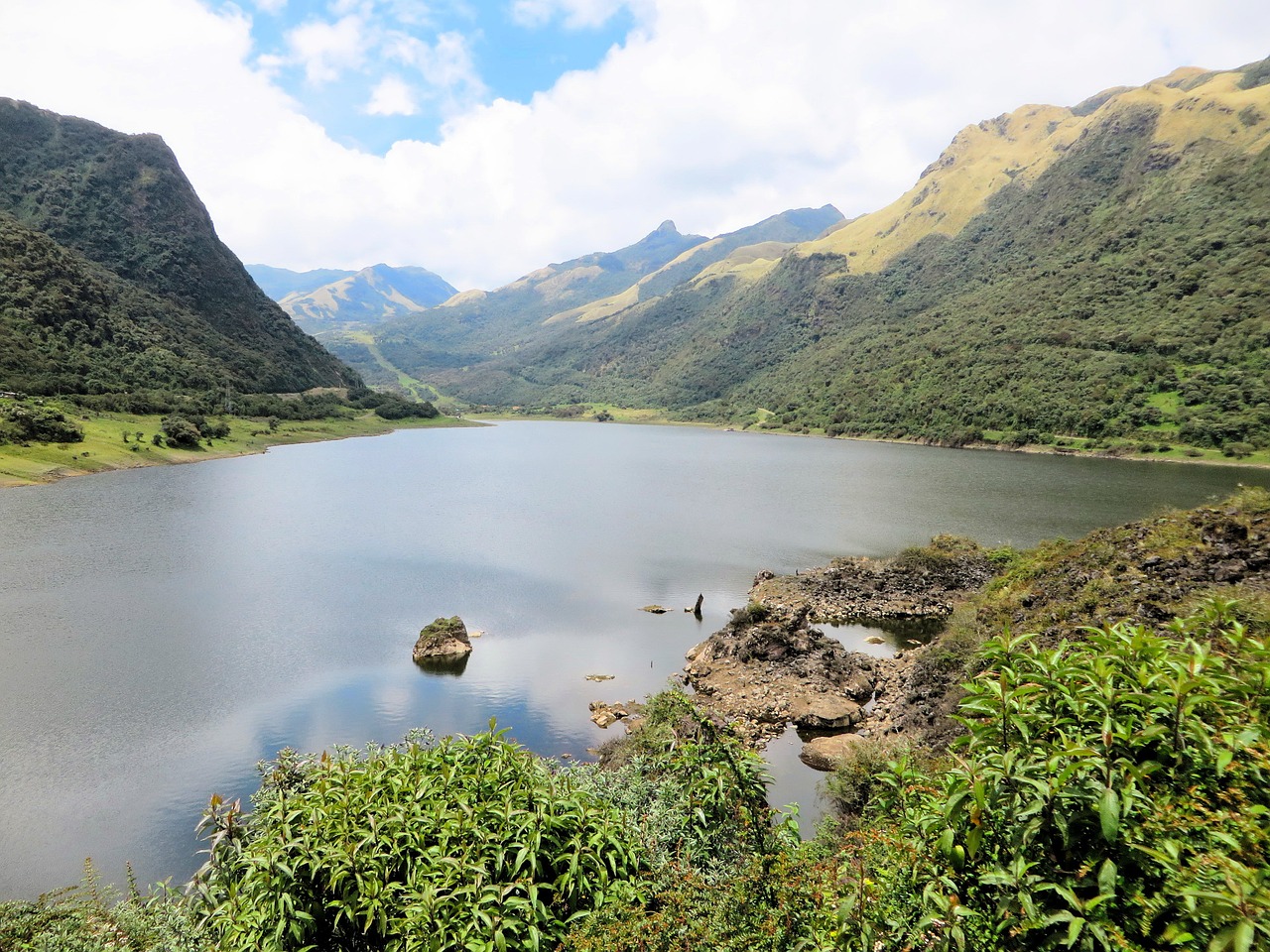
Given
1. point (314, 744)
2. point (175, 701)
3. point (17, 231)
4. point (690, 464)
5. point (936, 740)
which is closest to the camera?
point (936, 740)

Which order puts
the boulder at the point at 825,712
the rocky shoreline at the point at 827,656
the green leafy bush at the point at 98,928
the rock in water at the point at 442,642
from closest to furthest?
the green leafy bush at the point at 98,928, the rocky shoreline at the point at 827,656, the boulder at the point at 825,712, the rock in water at the point at 442,642

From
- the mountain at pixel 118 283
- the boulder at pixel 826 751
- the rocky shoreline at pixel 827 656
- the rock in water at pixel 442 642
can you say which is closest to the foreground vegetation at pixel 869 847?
the rocky shoreline at pixel 827 656

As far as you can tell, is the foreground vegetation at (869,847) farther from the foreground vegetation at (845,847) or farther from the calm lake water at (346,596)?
the calm lake water at (346,596)

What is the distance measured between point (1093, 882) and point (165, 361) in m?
153

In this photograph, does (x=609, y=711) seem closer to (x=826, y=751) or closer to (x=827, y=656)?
(x=826, y=751)

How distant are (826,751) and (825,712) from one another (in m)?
→ 2.53

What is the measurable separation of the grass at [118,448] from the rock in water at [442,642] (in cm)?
5799

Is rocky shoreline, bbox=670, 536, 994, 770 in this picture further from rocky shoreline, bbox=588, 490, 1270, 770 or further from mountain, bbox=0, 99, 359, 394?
mountain, bbox=0, 99, 359, 394

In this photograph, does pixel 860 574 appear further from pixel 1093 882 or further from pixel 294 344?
pixel 294 344

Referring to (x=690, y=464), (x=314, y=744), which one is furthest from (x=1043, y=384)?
(x=314, y=744)

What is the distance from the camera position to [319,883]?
645 cm

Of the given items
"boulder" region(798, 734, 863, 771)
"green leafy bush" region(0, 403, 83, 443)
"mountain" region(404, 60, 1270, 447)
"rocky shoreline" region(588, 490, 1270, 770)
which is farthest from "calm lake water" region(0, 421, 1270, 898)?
"mountain" region(404, 60, 1270, 447)

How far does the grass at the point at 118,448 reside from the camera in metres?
62.8

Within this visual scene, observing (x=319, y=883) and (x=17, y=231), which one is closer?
(x=319, y=883)
